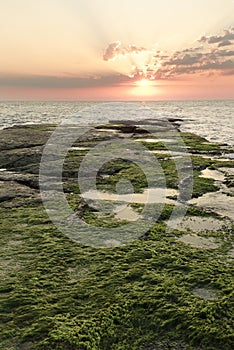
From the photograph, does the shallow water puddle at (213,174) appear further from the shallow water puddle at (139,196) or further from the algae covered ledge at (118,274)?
the shallow water puddle at (139,196)

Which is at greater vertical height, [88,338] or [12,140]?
[88,338]

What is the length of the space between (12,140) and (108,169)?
11.8 m

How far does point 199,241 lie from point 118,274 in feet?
8.59

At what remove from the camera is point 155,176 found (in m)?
16.1

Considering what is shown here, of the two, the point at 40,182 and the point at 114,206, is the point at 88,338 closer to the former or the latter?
the point at 114,206

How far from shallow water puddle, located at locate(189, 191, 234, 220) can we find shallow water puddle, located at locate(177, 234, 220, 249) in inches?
78.1

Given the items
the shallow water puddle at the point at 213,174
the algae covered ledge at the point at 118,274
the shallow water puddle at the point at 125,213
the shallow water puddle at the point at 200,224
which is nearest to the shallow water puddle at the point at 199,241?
the algae covered ledge at the point at 118,274

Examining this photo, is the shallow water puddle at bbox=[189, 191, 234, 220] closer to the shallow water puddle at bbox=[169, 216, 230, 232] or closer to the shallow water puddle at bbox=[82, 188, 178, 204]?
the shallow water puddle at bbox=[169, 216, 230, 232]

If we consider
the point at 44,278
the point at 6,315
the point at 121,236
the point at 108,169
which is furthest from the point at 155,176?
the point at 6,315

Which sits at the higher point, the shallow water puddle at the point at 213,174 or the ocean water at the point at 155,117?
the shallow water puddle at the point at 213,174

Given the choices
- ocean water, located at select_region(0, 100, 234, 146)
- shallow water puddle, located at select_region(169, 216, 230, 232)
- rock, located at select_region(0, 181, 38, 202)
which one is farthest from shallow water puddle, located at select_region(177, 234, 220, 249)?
ocean water, located at select_region(0, 100, 234, 146)

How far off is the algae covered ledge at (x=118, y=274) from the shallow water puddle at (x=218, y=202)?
3 cm

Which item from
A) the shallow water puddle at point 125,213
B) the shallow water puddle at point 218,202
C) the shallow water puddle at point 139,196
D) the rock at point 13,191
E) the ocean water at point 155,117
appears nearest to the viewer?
the shallow water puddle at point 125,213

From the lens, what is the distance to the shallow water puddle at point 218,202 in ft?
36.6
